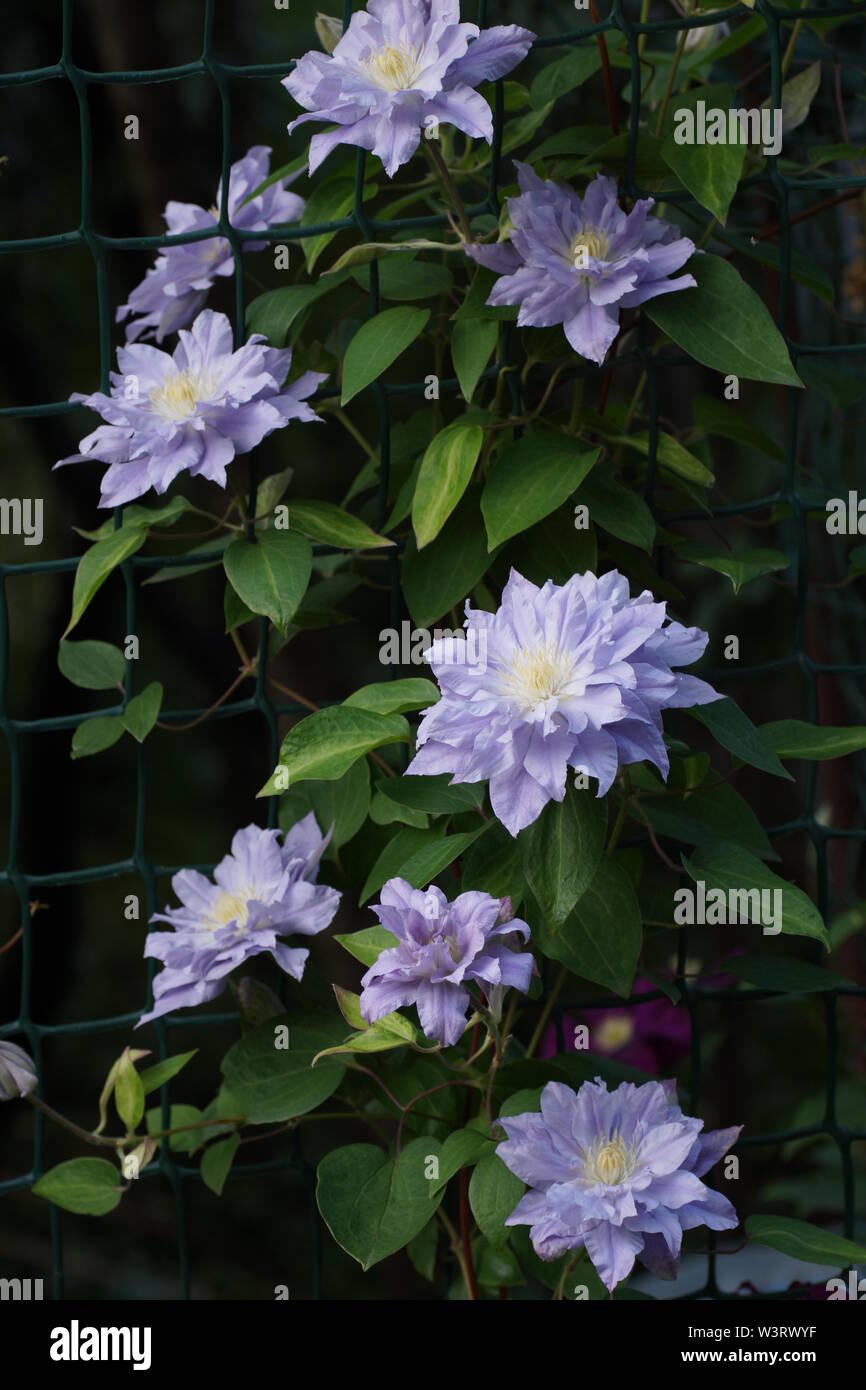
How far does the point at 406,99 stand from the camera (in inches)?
32.8

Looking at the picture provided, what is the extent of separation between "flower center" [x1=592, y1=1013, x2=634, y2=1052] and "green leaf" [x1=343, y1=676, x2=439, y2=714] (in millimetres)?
820

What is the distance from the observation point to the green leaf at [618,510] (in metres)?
0.93

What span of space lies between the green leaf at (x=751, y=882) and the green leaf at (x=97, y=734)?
40cm

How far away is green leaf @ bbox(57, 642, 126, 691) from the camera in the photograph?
1062 millimetres

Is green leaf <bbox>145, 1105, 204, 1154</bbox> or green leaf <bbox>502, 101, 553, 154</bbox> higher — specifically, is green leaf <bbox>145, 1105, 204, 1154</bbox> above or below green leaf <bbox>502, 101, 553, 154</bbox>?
below

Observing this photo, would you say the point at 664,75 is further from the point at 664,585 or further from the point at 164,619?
the point at 164,619

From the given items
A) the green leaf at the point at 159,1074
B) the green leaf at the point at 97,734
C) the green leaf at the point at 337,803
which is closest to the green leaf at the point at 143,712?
the green leaf at the point at 97,734

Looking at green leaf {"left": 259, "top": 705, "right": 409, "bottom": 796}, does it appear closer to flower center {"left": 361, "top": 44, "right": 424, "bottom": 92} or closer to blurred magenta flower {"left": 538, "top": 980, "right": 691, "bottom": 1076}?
flower center {"left": 361, "top": 44, "right": 424, "bottom": 92}

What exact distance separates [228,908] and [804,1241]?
409 millimetres

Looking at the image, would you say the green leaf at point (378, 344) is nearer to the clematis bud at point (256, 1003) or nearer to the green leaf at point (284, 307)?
the green leaf at point (284, 307)

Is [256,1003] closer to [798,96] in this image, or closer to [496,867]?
[496,867]

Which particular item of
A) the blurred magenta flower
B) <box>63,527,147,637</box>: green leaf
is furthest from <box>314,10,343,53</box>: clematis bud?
the blurred magenta flower

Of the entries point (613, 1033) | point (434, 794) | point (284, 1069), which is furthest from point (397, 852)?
point (613, 1033)

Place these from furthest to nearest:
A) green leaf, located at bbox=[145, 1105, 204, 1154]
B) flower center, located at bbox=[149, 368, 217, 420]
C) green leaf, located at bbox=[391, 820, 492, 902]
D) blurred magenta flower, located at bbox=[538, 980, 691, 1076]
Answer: blurred magenta flower, located at bbox=[538, 980, 691, 1076]
green leaf, located at bbox=[145, 1105, 204, 1154]
flower center, located at bbox=[149, 368, 217, 420]
green leaf, located at bbox=[391, 820, 492, 902]
